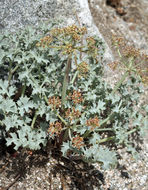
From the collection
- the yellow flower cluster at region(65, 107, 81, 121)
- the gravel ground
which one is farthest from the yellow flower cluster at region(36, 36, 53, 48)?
the gravel ground

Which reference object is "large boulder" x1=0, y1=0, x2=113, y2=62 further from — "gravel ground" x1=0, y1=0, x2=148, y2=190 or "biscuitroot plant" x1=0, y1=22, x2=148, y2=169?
"gravel ground" x1=0, y1=0, x2=148, y2=190

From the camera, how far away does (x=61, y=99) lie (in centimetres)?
299

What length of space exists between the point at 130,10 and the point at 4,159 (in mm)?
3780

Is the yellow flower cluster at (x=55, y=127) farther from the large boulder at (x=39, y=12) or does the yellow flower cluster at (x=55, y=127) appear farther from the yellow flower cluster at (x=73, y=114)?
the large boulder at (x=39, y=12)

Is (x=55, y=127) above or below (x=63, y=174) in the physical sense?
above

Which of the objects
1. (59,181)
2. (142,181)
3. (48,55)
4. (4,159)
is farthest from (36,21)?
(142,181)

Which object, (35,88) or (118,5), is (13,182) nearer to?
(35,88)

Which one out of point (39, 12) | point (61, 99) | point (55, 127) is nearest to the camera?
point (55, 127)

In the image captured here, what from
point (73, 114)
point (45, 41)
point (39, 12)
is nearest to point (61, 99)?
point (73, 114)

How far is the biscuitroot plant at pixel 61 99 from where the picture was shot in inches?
105

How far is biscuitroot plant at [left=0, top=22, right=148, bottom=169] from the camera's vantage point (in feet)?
8.78

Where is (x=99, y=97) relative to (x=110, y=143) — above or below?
above

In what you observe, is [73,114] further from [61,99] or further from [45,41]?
[45,41]

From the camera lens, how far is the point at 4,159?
119 inches
